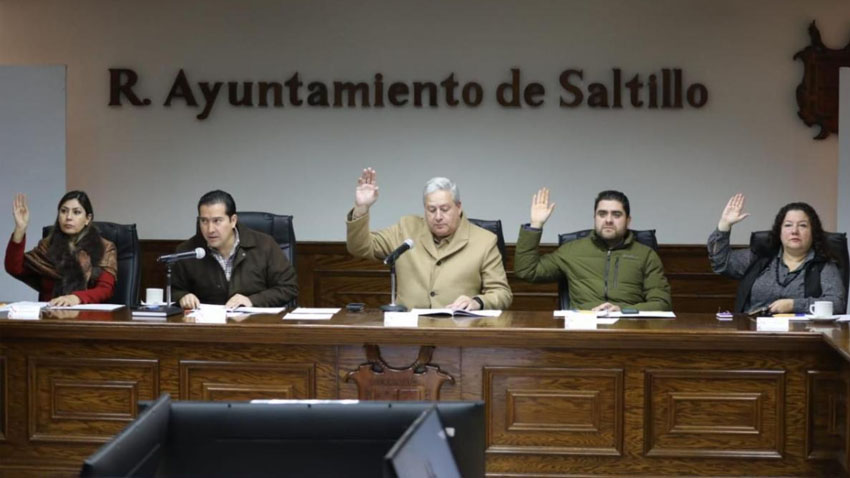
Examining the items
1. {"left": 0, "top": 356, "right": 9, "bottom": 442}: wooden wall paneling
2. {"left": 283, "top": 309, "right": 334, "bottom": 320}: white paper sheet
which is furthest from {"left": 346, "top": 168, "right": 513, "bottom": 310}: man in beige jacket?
{"left": 0, "top": 356, "right": 9, "bottom": 442}: wooden wall paneling

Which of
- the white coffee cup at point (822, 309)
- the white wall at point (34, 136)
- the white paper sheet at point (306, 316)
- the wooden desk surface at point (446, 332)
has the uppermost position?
the white wall at point (34, 136)

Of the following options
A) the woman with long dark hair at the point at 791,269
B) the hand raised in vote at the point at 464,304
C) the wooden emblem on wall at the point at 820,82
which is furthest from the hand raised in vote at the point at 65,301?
the wooden emblem on wall at the point at 820,82

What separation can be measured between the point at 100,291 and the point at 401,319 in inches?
62.0

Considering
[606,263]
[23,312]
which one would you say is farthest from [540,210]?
[23,312]

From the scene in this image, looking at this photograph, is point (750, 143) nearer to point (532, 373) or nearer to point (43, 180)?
point (532, 373)

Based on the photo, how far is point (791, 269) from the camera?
16.6ft

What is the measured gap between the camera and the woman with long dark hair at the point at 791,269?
4934mm

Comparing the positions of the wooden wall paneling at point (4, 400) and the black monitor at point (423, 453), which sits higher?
the black monitor at point (423, 453)

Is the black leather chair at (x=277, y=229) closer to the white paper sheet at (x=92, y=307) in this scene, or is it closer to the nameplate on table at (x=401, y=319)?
the white paper sheet at (x=92, y=307)

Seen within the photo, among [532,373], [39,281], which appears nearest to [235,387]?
[532,373]

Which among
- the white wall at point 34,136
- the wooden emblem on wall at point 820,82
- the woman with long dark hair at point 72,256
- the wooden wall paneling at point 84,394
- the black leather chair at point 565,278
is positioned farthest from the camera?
the wooden emblem on wall at point 820,82

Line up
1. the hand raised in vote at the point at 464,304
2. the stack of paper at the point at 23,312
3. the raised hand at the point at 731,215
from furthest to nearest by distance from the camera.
→ the raised hand at the point at 731,215 < the hand raised in vote at the point at 464,304 < the stack of paper at the point at 23,312

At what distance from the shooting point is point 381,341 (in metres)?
4.34

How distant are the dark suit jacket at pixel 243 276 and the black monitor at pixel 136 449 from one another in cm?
338
